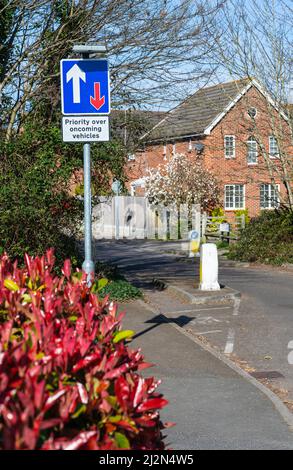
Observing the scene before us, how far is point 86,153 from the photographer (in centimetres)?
927

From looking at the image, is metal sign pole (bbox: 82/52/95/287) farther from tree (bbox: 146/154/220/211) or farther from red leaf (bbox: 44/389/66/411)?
tree (bbox: 146/154/220/211)

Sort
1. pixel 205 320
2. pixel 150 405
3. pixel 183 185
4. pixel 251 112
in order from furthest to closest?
pixel 183 185 < pixel 251 112 < pixel 205 320 < pixel 150 405

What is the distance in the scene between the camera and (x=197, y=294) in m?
16.8

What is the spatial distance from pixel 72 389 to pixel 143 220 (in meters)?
42.3

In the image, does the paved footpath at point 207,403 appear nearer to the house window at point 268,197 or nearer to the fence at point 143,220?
the house window at point 268,197

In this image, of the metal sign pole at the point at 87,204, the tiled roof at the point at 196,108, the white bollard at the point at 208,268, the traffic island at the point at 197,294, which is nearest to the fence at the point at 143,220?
the tiled roof at the point at 196,108

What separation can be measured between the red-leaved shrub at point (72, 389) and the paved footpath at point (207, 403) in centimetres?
260

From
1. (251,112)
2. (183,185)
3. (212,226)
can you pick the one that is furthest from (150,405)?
(183,185)

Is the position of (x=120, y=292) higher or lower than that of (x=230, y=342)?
higher

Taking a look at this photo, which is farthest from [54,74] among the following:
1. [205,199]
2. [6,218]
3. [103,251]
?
[205,199]

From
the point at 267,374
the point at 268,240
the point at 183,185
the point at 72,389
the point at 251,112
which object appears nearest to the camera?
the point at 72,389

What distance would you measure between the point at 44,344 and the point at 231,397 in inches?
191

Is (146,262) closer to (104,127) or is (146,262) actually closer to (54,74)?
(54,74)

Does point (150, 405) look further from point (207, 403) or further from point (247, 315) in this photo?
point (247, 315)
